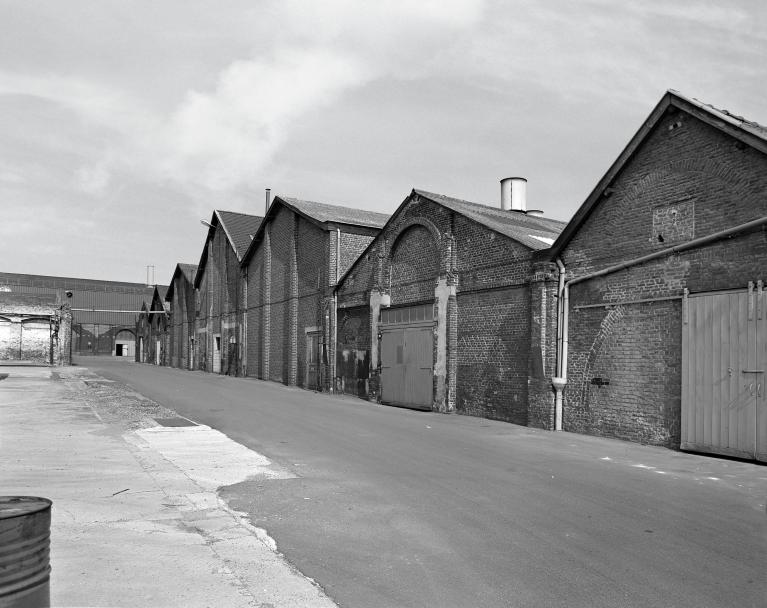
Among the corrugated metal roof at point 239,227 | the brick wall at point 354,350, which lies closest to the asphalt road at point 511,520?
the brick wall at point 354,350

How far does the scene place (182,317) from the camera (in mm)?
49688

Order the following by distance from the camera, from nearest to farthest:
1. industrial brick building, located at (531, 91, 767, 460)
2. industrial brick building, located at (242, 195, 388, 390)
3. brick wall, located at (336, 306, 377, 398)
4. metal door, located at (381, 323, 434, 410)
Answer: industrial brick building, located at (531, 91, 767, 460), metal door, located at (381, 323, 434, 410), brick wall, located at (336, 306, 377, 398), industrial brick building, located at (242, 195, 388, 390)

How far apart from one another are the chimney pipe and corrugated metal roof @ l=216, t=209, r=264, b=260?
614 inches

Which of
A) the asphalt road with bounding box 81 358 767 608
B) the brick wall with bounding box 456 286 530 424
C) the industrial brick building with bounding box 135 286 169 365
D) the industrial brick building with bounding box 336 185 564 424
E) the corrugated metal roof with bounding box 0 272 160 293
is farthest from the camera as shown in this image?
the corrugated metal roof with bounding box 0 272 160 293

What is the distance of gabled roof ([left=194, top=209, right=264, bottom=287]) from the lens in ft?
125

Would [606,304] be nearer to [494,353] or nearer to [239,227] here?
[494,353]

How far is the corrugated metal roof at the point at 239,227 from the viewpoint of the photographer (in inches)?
1494

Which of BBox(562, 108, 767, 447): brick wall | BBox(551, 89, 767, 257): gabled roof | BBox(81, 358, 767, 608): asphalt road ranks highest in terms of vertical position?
BBox(551, 89, 767, 257): gabled roof

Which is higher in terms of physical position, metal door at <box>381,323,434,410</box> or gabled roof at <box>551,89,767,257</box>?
gabled roof at <box>551,89,767,257</box>

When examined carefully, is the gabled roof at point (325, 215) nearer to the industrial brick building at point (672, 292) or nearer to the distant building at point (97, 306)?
the industrial brick building at point (672, 292)

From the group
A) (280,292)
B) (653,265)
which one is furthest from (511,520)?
(280,292)

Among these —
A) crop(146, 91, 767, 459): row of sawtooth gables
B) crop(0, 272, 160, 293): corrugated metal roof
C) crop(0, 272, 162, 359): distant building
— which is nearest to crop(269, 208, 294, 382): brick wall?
crop(146, 91, 767, 459): row of sawtooth gables

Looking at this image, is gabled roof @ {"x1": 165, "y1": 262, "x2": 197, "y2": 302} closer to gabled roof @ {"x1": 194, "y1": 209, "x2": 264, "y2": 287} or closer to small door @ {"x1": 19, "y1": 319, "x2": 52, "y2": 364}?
gabled roof @ {"x1": 194, "y1": 209, "x2": 264, "y2": 287}

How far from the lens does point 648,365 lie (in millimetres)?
11977
